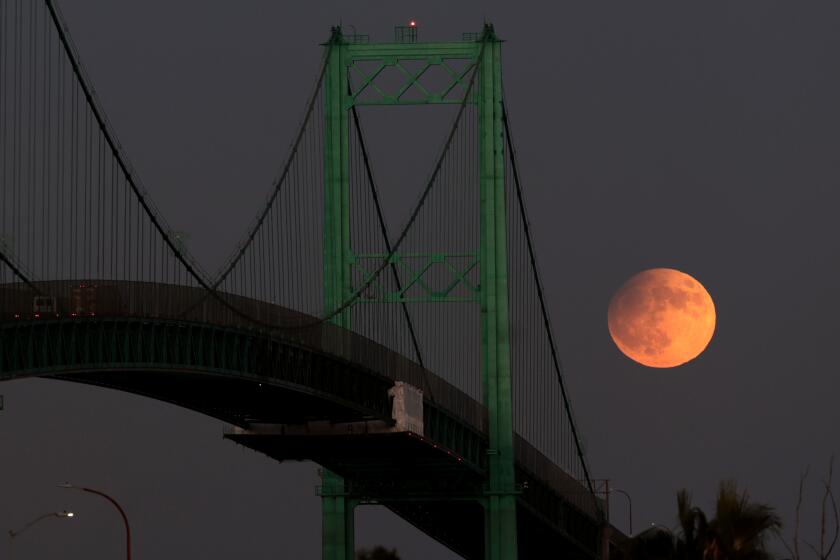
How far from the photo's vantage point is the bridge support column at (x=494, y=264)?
342 feet

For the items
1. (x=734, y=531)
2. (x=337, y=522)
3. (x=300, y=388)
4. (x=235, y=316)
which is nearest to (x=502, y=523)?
(x=337, y=522)

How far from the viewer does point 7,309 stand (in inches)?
2530

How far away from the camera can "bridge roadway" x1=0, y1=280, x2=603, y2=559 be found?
224 ft

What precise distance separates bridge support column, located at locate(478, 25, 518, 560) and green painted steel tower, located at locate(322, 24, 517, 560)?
0.04 metres

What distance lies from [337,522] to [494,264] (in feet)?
38.1

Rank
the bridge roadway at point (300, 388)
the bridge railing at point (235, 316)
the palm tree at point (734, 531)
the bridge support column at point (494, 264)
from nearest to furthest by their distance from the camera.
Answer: the palm tree at point (734, 531) → the bridge railing at point (235, 316) → the bridge roadway at point (300, 388) → the bridge support column at point (494, 264)

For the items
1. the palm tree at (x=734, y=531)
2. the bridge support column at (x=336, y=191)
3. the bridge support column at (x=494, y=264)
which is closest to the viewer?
the palm tree at (x=734, y=531)

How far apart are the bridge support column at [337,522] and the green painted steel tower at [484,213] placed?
0.08 m

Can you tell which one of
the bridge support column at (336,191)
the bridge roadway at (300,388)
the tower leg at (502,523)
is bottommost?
the tower leg at (502,523)

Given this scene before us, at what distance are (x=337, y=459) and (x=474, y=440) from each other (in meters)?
5.15

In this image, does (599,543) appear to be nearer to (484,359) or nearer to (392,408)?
(484,359)

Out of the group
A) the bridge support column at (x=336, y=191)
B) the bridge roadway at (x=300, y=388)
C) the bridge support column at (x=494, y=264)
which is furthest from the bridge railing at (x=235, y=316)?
the bridge support column at (x=336, y=191)

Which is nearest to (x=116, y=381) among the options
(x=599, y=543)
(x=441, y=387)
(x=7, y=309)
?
(x=7, y=309)

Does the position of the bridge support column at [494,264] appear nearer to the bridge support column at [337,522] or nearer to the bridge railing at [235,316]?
the bridge railing at [235,316]
